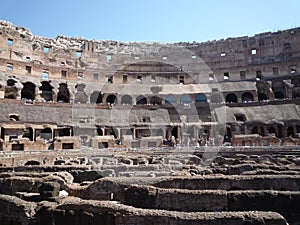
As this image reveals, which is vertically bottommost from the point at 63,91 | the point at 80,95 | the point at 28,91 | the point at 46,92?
the point at 80,95

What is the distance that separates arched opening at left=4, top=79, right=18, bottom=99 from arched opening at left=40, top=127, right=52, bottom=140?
1124 cm

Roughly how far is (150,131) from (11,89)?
2317cm

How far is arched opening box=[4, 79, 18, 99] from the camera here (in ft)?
124

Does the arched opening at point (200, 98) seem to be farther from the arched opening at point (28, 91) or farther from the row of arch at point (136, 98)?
the arched opening at point (28, 91)

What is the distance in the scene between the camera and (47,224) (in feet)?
21.0

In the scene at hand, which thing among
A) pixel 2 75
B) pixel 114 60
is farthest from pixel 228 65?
pixel 2 75

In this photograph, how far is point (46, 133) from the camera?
31438 mm

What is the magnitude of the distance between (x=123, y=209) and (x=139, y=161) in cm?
1246

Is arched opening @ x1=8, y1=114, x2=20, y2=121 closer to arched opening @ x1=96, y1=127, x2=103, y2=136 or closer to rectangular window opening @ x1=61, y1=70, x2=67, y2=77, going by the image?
arched opening @ x1=96, y1=127, x2=103, y2=136

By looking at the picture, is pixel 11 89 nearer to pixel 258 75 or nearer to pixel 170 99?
pixel 170 99

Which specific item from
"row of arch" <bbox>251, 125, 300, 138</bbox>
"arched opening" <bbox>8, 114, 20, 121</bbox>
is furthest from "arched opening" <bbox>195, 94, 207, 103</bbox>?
"arched opening" <bbox>8, 114, 20, 121</bbox>

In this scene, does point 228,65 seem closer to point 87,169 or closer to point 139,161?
point 139,161

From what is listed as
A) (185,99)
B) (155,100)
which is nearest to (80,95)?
(155,100)

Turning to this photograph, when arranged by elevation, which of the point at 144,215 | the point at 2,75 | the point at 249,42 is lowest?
the point at 144,215
